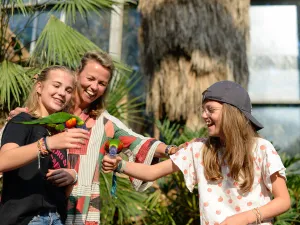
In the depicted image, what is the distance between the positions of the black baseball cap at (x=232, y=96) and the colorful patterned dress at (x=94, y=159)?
1.64 feet

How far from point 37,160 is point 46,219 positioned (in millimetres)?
272

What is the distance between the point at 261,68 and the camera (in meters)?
7.88

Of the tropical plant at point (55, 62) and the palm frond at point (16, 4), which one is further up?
the palm frond at point (16, 4)

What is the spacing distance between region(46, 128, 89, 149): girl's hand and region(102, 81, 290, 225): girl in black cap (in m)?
0.32

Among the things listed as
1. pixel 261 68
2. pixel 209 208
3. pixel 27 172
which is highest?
pixel 261 68

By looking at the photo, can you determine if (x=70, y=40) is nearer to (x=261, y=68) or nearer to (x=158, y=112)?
(x=158, y=112)

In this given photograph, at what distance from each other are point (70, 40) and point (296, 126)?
169 inches

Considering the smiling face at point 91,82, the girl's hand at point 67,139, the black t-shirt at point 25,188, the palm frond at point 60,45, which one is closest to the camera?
the girl's hand at point 67,139

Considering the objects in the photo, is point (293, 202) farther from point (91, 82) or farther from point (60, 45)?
point (91, 82)

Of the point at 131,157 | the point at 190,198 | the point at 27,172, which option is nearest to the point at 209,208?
the point at 131,157

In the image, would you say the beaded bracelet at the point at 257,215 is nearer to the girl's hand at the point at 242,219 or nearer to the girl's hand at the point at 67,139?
the girl's hand at the point at 242,219

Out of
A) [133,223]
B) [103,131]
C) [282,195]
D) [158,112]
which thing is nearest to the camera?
[282,195]

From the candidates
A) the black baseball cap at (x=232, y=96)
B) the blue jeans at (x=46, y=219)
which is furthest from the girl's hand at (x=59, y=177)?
the black baseball cap at (x=232, y=96)

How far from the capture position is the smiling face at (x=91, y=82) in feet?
8.93
